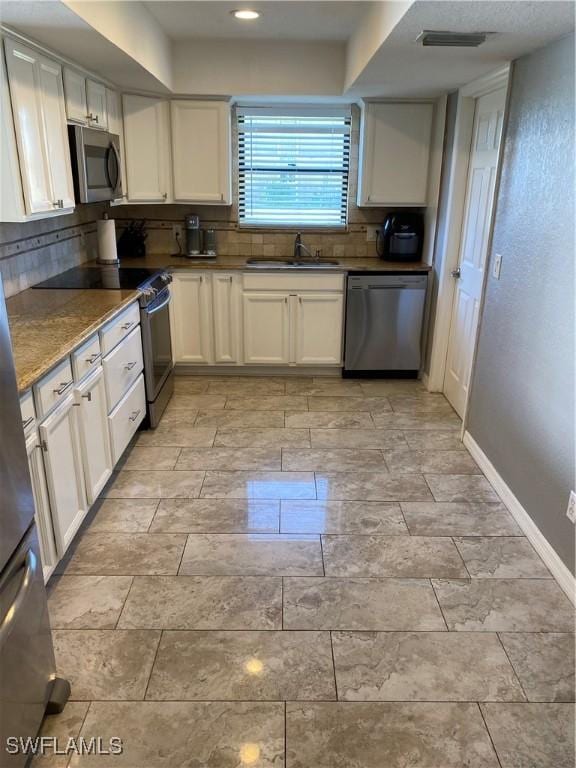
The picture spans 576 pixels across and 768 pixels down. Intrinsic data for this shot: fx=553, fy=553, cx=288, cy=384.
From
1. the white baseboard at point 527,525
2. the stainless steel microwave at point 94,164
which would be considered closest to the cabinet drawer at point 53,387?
the stainless steel microwave at point 94,164

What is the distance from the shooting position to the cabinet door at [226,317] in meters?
4.44

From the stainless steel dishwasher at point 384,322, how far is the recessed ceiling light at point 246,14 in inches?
73.1

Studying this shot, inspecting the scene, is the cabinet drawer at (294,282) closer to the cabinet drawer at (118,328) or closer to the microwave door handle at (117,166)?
the microwave door handle at (117,166)

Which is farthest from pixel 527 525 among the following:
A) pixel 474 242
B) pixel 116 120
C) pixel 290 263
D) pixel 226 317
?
pixel 116 120

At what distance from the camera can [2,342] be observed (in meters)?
1.39

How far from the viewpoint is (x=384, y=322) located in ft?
14.7

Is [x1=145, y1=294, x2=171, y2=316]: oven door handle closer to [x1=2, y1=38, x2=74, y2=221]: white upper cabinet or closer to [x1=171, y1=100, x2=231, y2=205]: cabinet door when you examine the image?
[x1=2, y1=38, x2=74, y2=221]: white upper cabinet

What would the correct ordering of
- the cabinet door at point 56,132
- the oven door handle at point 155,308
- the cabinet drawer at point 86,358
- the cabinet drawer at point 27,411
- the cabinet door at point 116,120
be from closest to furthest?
1. the cabinet drawer at point 27,411
2. the cabinet drawer at point 86,358
3. the cabinet door at point 56,132
4. the oven door handle at point 155,308
5. the cabinet door at point 116,120

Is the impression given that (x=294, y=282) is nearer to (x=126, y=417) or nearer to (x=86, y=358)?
(x=126, y=417)

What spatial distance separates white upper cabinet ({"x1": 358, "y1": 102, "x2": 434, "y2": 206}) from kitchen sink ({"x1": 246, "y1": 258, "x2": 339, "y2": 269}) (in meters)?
0.56

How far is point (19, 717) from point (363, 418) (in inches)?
112

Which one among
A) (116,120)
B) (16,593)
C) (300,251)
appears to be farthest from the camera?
(300,251)

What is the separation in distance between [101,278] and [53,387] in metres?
1.62

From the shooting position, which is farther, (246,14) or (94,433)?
(246,14)
